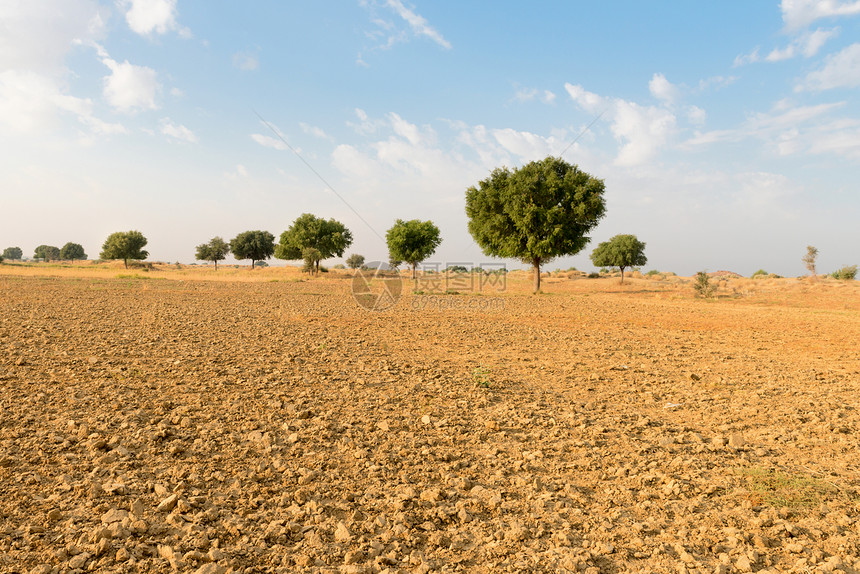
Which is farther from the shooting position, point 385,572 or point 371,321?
point 371,321

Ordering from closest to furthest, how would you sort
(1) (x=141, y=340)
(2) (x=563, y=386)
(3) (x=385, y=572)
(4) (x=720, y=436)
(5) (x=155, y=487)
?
1. (3) (x=385, y=572)
2. (5) (x=155, y=487)
3. (4) (x=720, y=436)
4. (2) (x=563, y=386)
5. (1) (x=141, y=340)

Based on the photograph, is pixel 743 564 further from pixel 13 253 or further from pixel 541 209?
pixel 13 253

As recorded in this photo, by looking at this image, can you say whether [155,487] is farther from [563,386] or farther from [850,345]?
[850,345]

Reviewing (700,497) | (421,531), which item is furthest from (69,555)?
(700,497)

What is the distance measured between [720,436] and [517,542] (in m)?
3.44

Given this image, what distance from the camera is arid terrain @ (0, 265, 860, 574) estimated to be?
3086 mm

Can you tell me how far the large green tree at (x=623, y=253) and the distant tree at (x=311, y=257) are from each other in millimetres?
41962

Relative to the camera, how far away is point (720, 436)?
521cm

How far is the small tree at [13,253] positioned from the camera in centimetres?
16650

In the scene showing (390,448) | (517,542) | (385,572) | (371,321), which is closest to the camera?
(385,572)

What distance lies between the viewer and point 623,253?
62812 millimetres

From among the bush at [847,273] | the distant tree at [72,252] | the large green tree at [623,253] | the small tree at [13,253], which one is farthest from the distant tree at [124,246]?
the small tree at [13,253]

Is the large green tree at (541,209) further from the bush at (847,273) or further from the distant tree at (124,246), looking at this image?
the distant tree at (124,246)

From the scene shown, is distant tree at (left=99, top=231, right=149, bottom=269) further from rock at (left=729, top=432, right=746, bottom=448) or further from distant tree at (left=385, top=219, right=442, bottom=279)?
rock at (left=729, top=432, right=746, bottom=448)
